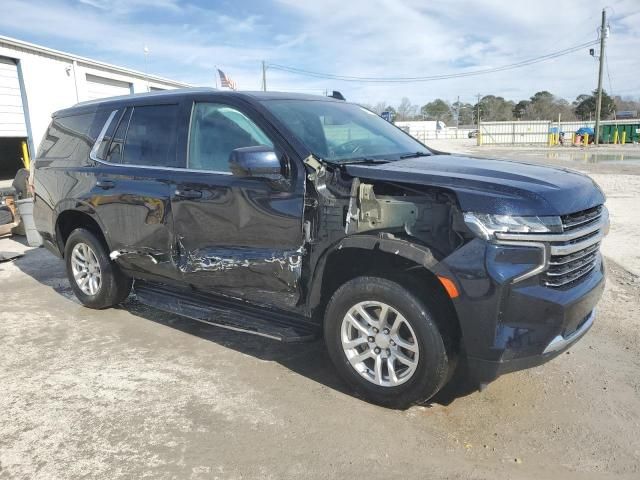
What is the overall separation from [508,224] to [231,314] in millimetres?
2221

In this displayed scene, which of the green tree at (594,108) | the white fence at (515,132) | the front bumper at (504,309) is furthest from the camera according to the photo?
the green tree at (594,108)

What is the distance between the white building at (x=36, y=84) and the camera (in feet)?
47.5

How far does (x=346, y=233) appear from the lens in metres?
3.19

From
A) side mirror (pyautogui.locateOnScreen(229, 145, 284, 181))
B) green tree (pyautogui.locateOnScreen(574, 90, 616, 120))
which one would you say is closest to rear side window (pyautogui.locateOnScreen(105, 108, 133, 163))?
side mirror (pyautogui.locateOnScreen(229, 145, 284, 181))

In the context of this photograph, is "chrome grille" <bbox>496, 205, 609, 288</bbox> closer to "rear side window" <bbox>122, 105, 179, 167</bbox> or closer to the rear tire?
"rear side window" <bbox>122, 105, 179, 167</bbox>

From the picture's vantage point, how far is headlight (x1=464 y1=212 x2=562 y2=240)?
8.88ft

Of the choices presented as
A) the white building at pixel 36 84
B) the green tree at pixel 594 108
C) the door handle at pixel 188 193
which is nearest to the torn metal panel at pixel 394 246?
the door handle at pixel 188 193

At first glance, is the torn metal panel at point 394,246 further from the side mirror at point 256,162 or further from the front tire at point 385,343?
the side mirror at point 256,162

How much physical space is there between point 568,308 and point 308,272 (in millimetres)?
1564

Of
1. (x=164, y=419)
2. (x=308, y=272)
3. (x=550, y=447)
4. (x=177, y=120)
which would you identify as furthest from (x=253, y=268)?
(x=550, y=447)

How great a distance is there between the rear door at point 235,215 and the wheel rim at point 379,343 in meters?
0.49

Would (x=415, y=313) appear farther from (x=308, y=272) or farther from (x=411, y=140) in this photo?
(x=411, y=140)

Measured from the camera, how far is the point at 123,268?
485 centimetres

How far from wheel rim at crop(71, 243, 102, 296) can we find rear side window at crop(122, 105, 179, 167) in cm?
118
